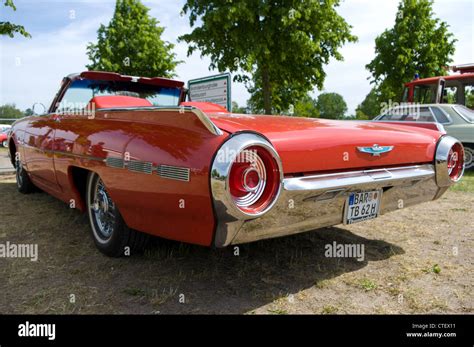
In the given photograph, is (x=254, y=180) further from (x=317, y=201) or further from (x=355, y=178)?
(x=355, y=178)

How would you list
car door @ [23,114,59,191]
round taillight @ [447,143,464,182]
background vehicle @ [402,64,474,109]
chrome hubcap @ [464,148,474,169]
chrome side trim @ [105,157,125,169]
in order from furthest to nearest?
1. background vehicle @ [402,64,474,109]
2. chrome hubcap @ [464,148,474,169]
3. car door @ [23,114,59,191]
4. round taillight @ [447,143,464,182]
5. chrome side trim @ [105,157,125,169]

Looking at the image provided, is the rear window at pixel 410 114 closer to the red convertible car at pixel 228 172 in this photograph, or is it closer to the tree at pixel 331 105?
the red convertible car at pixel 228 172

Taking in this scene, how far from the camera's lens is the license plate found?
2.38 metres

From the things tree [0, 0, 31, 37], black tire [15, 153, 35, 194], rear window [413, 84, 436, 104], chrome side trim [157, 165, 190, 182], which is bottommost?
black tire [15, 153, 35, 194]

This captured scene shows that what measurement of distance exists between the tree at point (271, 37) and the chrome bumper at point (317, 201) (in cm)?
777

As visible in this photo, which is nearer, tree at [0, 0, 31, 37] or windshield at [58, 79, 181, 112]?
windshield at [58, 79, 181, 112]

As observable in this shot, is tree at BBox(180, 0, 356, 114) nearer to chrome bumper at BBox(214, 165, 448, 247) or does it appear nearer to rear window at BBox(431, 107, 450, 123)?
rear window at BBox(431, 107, 450, 123)

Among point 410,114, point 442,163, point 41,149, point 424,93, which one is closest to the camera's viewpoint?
point 442,163

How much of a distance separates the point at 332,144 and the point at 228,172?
2.54 feet

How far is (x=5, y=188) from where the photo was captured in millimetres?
5969

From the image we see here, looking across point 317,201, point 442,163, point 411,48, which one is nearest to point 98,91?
point 317,201

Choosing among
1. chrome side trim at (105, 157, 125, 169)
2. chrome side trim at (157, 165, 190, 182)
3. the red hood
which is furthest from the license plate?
chrome side trim at (105, 157, 125, 169)

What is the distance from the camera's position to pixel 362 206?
2.47 metres

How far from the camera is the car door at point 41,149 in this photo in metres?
3.57
